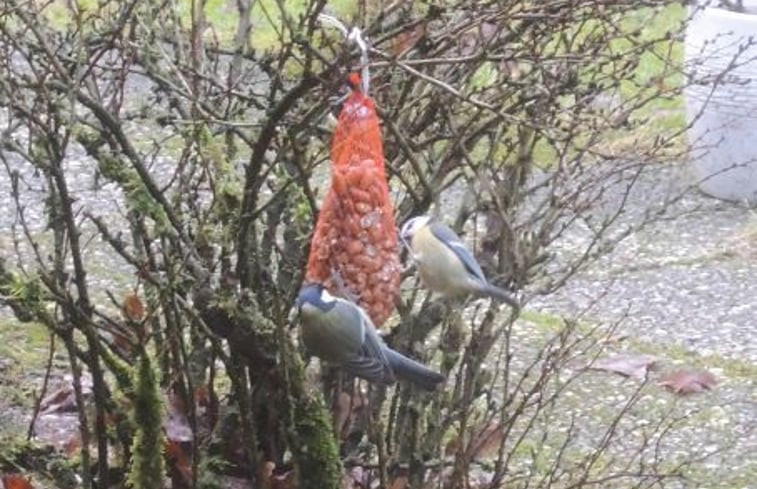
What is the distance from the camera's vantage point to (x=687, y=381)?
509cm

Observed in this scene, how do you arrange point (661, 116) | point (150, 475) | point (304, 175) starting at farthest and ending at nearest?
Answer: 1. point (661, 116)
2. point (150, 475)
3. point (304, 175)

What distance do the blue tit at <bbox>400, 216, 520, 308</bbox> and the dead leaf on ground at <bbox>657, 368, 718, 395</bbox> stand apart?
2.39 meters

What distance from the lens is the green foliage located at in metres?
2.88

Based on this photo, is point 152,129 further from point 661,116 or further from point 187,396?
point 187,396

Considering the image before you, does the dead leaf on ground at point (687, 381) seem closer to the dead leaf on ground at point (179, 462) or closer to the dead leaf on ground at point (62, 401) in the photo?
the dead leaf on ground at point (62, 401)

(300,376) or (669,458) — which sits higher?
(669,458)

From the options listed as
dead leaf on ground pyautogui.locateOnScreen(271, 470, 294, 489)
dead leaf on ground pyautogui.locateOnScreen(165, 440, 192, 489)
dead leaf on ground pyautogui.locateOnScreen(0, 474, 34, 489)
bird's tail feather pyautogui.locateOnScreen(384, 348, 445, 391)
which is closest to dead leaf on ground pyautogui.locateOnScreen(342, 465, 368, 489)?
dead leaf on ground pyautogui.locateOnScreen(271, 470, 294, 489)

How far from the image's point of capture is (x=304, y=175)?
9.15 ft

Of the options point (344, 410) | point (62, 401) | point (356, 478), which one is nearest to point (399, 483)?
point (344, 410)

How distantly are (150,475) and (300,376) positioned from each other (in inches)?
15.5

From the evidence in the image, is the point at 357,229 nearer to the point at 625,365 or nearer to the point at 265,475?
the point at 265,475

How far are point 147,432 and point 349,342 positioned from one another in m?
0.64

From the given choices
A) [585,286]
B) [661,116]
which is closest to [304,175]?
[585,286]

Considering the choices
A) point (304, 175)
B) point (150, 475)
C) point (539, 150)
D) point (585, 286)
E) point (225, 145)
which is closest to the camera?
point (304, 175)
